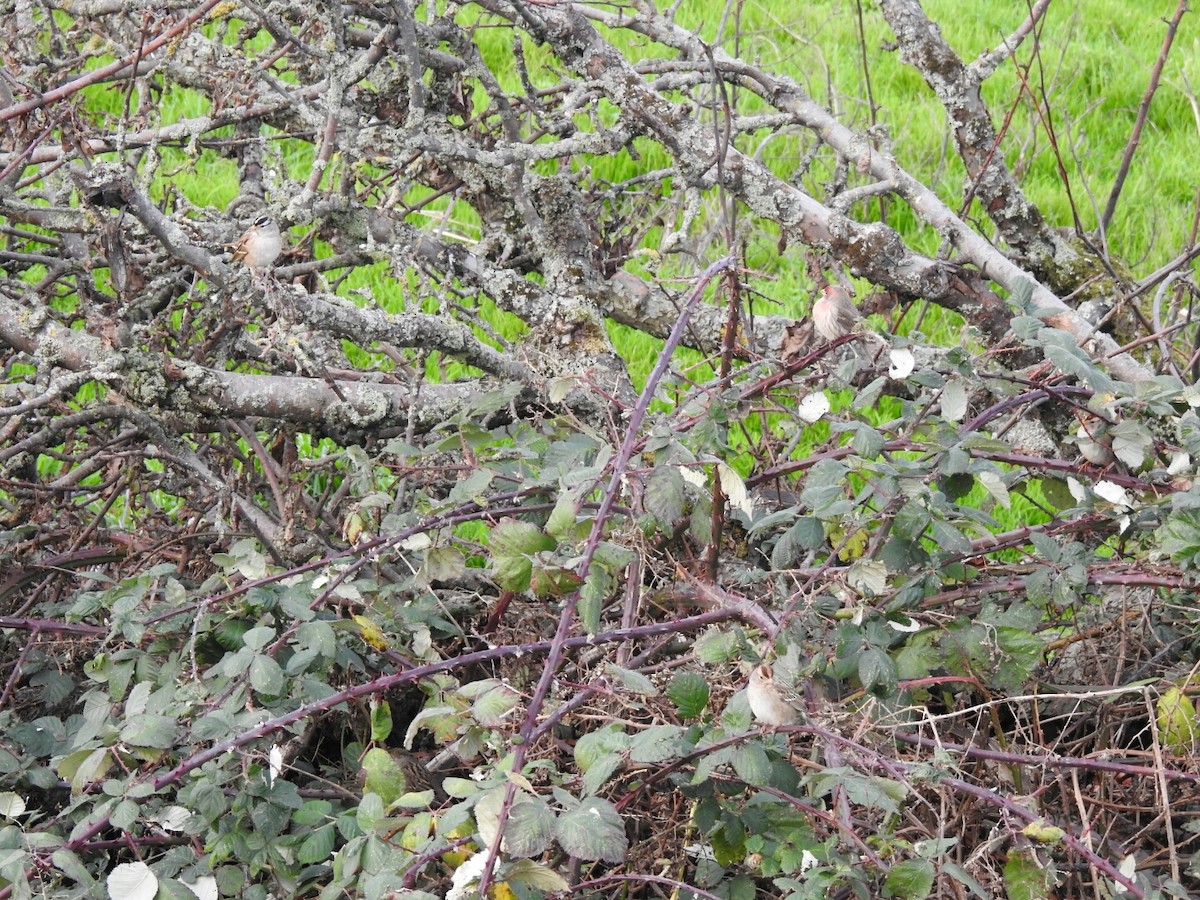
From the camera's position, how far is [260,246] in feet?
5.93

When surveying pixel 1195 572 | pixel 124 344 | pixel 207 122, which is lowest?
pixel 124 344

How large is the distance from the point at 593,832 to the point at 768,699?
228 mm

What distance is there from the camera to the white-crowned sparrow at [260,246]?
1.81 metres

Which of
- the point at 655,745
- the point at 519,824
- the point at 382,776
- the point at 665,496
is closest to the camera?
the point at 519,824

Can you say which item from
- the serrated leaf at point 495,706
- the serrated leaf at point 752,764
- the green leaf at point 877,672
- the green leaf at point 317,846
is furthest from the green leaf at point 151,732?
the green leaf at point 877,672

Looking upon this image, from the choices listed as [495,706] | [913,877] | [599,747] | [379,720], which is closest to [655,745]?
[599,747]

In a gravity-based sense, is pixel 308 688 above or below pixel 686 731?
below

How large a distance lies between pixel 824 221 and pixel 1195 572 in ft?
3.26

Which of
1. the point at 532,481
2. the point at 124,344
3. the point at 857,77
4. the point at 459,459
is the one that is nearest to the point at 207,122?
the point at 124,344

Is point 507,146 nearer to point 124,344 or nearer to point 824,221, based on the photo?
point 824,221

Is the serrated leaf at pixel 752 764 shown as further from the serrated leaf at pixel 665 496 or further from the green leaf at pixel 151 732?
the green leaf at pixel 151 732

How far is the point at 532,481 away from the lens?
1.67 m

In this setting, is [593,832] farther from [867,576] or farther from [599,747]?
[867,576]

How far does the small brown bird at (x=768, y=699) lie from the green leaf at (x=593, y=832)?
0.61 feet
